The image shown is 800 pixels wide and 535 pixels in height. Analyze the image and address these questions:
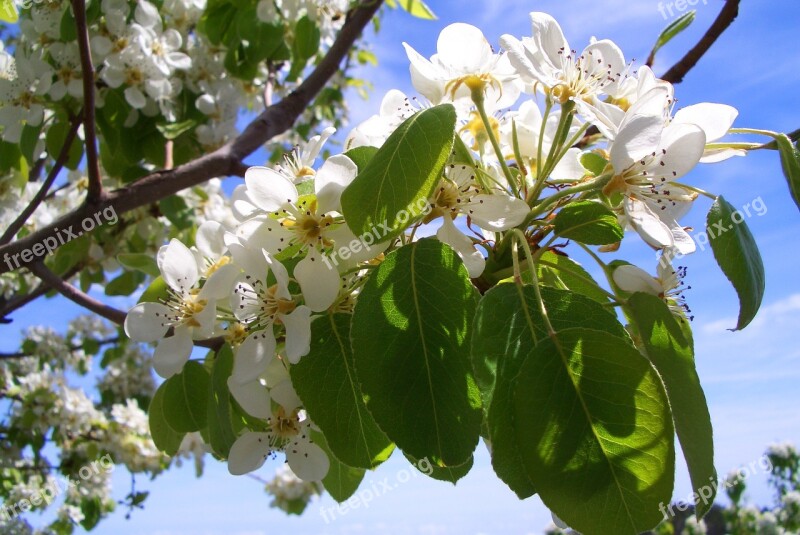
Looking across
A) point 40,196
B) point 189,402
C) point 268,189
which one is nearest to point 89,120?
point 40,196

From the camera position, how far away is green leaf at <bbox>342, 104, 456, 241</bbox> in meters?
0.85

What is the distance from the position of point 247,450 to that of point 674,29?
1.27 metres

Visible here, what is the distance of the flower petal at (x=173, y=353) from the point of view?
3.55 ft

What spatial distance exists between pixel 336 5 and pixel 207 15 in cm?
56

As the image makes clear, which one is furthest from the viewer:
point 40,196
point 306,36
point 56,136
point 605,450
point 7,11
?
point 306,36

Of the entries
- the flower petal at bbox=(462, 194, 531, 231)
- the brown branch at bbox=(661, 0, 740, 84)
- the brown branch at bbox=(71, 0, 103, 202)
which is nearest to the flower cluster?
the flower petal at bbox=(462, 194, 531, 231)

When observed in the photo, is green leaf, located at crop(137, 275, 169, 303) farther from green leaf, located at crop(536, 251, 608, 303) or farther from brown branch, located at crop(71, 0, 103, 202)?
brown branch, located at crop(71, 0, 103, 202)

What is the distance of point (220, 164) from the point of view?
221 centimetres

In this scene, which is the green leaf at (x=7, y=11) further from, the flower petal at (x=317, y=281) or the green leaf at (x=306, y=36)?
the flower petal at (x=317, y=281)

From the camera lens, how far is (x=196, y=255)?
48.8 inches

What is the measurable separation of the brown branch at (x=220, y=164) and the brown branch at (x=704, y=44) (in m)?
1.32

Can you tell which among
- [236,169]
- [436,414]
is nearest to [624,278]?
[436,414]

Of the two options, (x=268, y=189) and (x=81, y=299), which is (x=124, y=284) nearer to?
(x=81, y=299)

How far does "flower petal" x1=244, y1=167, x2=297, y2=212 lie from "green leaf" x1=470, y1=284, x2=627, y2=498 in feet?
1.16
